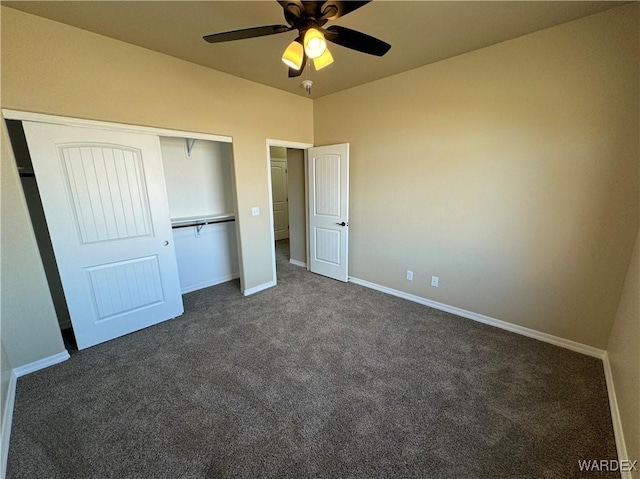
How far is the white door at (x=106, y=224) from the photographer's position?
2.16 m

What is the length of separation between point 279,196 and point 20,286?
4.61 meters

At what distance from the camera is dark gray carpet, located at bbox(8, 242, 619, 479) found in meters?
1.48

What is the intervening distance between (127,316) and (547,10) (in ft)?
14.5

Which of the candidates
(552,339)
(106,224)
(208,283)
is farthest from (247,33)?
(552,339)

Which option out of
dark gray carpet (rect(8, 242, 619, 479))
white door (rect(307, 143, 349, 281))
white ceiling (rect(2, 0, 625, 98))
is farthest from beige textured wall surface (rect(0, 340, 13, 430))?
white door (rect(307, 143, 349, 281))

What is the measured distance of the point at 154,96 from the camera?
2.52m

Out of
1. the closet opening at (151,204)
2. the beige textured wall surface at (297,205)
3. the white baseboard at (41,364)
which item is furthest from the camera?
the beige textured wall surface at (297,205)

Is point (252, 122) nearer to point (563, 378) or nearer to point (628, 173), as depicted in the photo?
point (628, 173)

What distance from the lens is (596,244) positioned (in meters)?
2.16

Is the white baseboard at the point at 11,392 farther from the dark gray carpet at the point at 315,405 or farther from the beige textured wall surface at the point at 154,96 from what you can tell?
the beige textured wall surface at the point at 154,96

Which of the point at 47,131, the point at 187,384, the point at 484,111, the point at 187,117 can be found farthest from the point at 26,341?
the point at 484,111

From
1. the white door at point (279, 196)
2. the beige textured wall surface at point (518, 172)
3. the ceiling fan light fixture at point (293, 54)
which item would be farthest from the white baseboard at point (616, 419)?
the white door at point (279, 196)

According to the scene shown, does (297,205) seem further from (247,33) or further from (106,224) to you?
(247,33)

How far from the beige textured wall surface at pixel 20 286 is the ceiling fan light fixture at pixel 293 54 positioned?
212 centimetres
